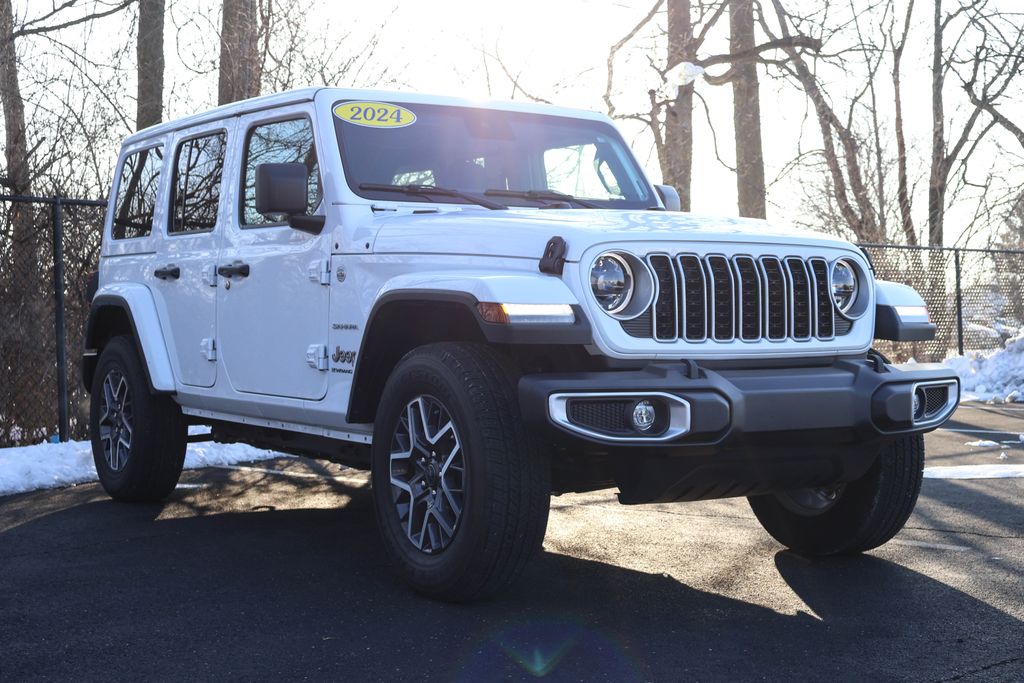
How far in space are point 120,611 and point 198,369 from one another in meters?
2.04

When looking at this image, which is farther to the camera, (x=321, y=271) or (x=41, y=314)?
(x=41, y=314)

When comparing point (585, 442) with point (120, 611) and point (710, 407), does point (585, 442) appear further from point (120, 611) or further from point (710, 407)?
point (120, 611)

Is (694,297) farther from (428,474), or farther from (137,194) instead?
(137,194)

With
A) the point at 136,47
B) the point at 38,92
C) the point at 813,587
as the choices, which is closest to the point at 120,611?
the point at 813,587

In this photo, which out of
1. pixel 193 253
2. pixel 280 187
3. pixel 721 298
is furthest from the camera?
pixel 193 253

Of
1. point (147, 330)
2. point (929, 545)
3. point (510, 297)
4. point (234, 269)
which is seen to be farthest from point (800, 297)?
point (147, 330)

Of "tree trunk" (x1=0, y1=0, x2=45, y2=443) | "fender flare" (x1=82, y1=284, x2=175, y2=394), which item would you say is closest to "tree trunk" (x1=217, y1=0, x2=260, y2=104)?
"tree trunk" (x1=0, y1=0, x2=45, y2=443)

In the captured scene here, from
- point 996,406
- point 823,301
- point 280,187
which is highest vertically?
point 280,187

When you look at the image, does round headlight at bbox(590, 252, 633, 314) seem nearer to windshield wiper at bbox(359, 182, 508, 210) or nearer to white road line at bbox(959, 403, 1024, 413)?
windshield wiper at bbox(359, 182, 508, 210)

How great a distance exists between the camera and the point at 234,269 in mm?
6133

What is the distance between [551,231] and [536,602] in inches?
56.9

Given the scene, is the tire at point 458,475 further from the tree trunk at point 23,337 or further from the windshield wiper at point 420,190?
the tree trunk at point 23,337

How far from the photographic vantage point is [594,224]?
183 inches

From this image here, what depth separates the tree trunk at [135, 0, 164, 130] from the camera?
43.3ft
